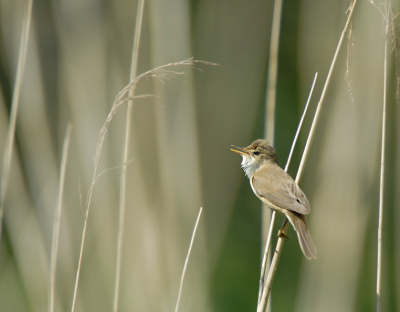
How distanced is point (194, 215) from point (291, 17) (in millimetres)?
2898

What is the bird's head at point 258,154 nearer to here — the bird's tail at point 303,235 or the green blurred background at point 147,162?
the green blurred background at point 147,162

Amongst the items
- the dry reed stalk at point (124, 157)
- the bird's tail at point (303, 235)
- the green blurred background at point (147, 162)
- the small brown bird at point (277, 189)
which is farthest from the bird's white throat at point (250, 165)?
the dry reed stalk at point (124, 157)

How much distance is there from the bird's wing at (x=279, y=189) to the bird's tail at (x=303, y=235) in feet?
0.20

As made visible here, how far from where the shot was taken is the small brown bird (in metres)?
2.06

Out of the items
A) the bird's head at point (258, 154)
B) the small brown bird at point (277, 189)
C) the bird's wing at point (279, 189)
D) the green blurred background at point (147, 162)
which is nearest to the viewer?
the small brown bird at point (277, 189)

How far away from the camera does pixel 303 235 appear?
6.61 feet

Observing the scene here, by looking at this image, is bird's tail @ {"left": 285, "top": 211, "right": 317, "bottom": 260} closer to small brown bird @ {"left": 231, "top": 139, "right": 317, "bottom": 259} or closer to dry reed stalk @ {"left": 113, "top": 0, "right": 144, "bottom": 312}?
small brown bird @ {"left": 231, "top": 139, "right": 317, "bottom": 259}

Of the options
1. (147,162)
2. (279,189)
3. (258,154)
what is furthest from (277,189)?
(147,162)

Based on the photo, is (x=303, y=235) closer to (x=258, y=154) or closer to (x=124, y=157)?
(x=258, y=154)

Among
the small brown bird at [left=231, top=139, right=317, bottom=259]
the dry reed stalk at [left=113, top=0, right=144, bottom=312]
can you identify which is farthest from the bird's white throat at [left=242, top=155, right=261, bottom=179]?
the dry reed stalk at [left=113, top=0, right=144, bottom=312]

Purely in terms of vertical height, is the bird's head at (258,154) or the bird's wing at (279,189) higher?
the bird's head at (258,154)

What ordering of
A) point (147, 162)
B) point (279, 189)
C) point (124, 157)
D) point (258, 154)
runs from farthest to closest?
point (147, 162), point (258, 154), point (279, 189), point (124, 157)

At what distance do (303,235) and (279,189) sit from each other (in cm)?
38

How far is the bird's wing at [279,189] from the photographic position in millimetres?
2174
